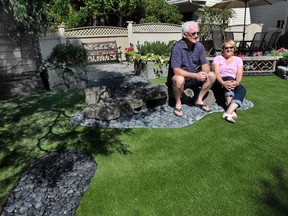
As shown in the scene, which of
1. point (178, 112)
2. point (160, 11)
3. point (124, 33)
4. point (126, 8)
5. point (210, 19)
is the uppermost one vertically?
point (126, 8)

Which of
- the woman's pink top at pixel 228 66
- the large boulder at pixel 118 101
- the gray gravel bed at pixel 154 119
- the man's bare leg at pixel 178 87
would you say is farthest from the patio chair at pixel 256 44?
the man's bare leg at pixel 178 87

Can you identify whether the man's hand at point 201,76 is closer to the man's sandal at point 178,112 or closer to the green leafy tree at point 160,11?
the man's sandal at point 178,112

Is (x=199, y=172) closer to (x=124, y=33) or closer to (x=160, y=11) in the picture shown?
(x=124, y=33)

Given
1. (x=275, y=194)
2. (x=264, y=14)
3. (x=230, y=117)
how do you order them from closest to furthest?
(x=275, y=194) < (x=230, y=117) < (x=264, y=14)

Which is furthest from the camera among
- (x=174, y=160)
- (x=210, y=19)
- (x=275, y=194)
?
(x=210, y=19)

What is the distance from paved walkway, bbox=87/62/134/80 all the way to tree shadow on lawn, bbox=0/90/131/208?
250 centimetres

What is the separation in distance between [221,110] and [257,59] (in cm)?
337

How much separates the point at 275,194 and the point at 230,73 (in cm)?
255

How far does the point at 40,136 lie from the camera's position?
149 inches

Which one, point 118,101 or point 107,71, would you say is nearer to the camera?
point 118,101

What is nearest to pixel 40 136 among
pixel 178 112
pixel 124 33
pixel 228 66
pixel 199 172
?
pixel 178 112

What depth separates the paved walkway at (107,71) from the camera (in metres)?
7.64

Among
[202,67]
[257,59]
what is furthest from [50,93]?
[257,59]

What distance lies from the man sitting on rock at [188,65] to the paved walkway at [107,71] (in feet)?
11.7
